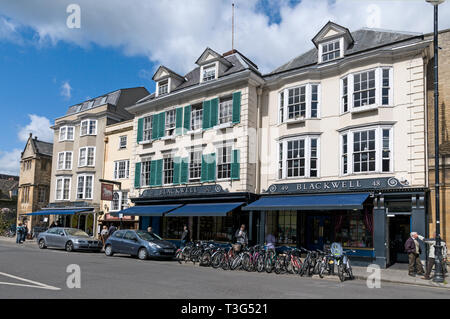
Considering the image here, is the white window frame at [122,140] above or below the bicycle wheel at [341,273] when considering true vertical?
above

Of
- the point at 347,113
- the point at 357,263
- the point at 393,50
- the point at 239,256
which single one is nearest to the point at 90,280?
the point at 239,256

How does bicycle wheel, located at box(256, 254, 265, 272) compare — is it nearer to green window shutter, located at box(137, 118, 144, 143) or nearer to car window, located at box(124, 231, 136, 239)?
car window, located at box(124, 231, 136, 239)

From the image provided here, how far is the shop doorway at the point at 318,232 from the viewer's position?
19.4 metres

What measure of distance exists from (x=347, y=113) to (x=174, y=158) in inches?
421

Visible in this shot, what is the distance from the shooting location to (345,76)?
19094 mm

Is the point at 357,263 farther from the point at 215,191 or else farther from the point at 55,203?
the point at 55,203

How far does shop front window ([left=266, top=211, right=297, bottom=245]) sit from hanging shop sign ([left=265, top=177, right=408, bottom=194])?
138cm

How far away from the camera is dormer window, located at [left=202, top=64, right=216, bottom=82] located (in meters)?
24.0

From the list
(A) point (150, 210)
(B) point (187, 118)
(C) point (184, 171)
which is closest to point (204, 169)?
(C) point (184, 171)

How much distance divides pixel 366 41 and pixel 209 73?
891 centimetres

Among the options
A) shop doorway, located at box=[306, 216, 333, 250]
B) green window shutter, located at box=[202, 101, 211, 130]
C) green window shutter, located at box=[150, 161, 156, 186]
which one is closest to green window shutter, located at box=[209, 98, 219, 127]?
green window shutter, located at box=[202, 101, 211, 130]

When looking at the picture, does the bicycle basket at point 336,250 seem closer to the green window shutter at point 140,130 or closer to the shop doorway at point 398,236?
the shop doorway at point 398,236

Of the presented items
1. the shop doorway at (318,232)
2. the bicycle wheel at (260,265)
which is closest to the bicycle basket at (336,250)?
the bicycle wheel at (260,265)

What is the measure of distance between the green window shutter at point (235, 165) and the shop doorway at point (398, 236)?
7601 mm
